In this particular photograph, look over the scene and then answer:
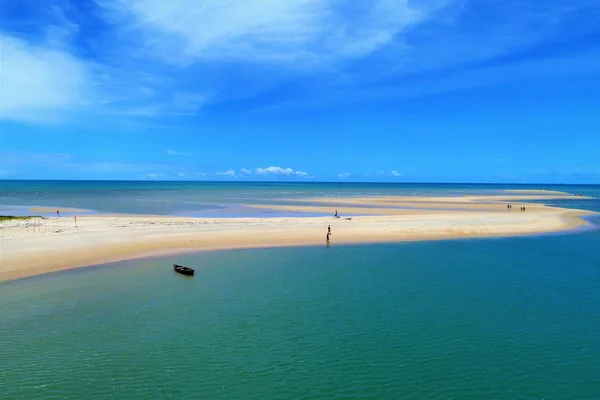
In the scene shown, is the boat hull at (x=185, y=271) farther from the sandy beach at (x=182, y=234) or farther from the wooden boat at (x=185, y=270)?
the sandy beach at (x=182, y=234)

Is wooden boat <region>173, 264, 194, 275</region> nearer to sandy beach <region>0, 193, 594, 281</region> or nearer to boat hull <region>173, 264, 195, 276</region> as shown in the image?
boat hull <region>173, 264, 195, 276</region>

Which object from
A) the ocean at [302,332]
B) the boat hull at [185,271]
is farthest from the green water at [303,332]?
the boat hull at [185,271]

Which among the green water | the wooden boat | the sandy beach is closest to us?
the green water

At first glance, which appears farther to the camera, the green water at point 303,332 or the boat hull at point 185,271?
the boat hull at point 185,271

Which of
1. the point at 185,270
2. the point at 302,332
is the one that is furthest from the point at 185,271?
the point at 302,332

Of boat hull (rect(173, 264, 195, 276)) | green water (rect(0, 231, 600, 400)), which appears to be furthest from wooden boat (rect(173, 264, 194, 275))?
green water (rect(0, 231, 600, 400))

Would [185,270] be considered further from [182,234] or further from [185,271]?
[182,234]

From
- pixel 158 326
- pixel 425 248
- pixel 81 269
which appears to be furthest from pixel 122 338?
pixel 425 248
